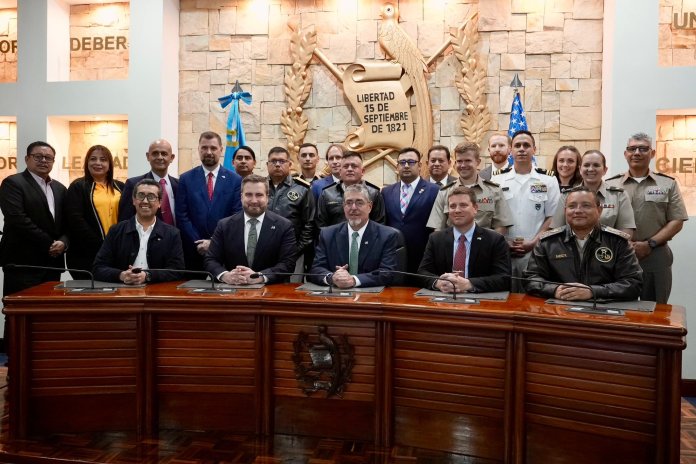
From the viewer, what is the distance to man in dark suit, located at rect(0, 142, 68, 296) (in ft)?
14.0

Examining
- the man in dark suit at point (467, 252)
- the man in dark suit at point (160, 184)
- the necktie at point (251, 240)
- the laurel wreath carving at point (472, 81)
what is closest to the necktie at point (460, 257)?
the man in dark suit at point (467, 252)

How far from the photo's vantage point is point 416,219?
4.10 m

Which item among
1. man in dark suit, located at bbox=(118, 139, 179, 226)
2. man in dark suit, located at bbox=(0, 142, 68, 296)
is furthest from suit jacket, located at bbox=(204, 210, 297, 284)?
man in dark suit, located at bbox=(0, 142, 68, 296)

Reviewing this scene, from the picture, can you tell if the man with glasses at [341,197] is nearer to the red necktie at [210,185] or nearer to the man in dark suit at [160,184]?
the red necktie at [210,185]

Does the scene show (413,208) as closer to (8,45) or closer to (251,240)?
(251,240)

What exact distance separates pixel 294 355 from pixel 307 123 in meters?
3.31

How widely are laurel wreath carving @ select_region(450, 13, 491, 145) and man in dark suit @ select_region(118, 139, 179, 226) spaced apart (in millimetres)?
2676

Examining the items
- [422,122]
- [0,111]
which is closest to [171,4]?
[0,111]

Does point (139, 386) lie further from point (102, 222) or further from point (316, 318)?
point (102, 222)

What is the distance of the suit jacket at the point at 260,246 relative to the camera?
12.0ft

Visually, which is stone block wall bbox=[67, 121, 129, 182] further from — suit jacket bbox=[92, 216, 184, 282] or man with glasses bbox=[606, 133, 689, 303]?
man with glasses bbox=[606, 133, 689, 303]

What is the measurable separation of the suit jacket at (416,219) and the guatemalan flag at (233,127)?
7.08 feet

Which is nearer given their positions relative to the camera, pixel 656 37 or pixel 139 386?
pixel 139 386

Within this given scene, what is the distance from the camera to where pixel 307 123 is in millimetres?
6039
